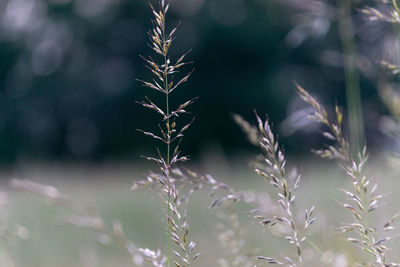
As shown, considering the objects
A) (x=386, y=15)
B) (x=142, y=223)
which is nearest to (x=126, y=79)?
(x=142, y=223)

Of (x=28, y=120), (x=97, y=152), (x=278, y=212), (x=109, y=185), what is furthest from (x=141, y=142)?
(x=278, y=212)

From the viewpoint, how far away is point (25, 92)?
19.5 metres

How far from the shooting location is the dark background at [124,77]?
59.2ft

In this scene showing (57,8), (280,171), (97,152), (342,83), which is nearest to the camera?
(280,171)

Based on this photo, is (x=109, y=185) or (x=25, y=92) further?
(x=25, y=92)

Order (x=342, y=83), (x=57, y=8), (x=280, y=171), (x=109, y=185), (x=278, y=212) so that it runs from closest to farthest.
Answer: (x=280, y=171), (x=278, y=212), (x=109, y=185), (x=342, y=83), (x=57, y=8)

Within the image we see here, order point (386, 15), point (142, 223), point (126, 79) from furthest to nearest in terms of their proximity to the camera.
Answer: point (126, 79), point (142, 223), point (386, 15)

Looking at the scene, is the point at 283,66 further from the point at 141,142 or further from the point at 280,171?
the point at 280,171

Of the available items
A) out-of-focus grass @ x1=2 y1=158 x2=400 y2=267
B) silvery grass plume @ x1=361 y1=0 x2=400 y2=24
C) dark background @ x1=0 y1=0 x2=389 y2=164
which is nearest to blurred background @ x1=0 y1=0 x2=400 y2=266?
dark background @ x1=0 y1=0 x2=389 y2=164

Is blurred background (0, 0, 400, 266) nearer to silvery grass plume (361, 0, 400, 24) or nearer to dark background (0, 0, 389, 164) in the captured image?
dark background (0, 0, 389, 164)

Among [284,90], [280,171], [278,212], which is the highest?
[280,171]

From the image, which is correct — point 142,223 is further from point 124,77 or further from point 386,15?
point 124,77

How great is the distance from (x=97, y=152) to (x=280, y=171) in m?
19.6

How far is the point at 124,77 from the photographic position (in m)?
19.3
